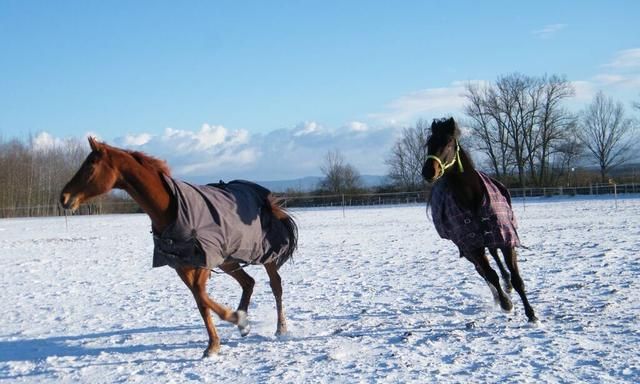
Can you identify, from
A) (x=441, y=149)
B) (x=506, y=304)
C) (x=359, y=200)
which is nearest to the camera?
(x=441, y=149)

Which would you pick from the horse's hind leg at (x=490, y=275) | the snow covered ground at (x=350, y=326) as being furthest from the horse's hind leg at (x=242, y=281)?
the horse's hind leg at (x=490, y=275)

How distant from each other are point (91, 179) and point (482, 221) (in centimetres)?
368

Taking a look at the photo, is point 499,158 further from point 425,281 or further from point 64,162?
point 425,281

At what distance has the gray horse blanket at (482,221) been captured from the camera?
5.89 m

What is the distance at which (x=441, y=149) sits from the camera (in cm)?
571

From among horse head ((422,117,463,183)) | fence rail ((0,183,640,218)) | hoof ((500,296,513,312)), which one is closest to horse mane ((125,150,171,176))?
horse head ((422,117,463,183))

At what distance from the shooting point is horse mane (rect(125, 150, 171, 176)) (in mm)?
5227

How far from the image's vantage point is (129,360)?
5.18 meters

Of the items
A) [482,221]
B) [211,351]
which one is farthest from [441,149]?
[211,351]

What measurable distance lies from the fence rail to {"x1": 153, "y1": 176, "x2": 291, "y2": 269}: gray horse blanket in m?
37.3

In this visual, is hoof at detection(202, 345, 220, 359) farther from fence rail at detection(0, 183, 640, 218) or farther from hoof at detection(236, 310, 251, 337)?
fence rail at detection(0, 183, 640, 218)

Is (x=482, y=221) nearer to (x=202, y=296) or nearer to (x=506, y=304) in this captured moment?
(x=506, y=304)

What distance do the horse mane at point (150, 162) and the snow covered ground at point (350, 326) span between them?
1.66 meters

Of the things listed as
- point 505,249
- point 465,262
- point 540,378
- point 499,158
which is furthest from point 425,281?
point 499,158
